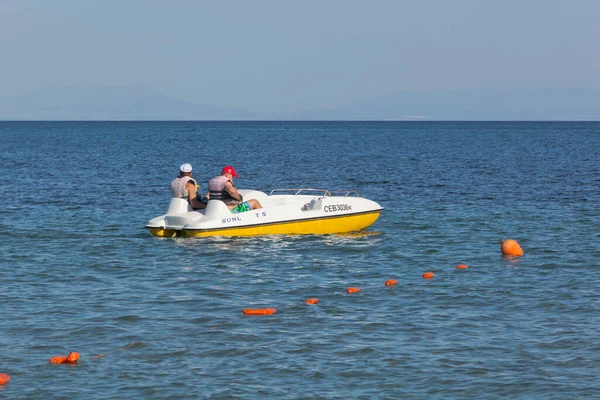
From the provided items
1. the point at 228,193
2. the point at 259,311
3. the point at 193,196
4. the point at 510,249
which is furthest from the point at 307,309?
the point at 193,196

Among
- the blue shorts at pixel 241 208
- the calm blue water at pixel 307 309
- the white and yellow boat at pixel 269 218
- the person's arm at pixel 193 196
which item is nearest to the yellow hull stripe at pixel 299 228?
the white and yellow boat at pixel 269 218

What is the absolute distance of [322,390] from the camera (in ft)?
38.6

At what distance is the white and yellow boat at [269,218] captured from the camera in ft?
77.8

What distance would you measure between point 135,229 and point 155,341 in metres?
14.0

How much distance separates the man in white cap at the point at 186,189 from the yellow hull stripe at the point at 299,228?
99 centimetres

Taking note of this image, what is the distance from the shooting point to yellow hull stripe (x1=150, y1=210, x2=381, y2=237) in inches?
941

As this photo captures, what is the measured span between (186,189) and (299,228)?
10.7 feet

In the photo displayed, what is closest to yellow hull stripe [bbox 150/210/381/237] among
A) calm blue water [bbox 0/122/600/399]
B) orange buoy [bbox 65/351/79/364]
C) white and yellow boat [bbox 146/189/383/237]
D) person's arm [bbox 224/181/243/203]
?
white and yellow boat [bbox 146/189/383/237]

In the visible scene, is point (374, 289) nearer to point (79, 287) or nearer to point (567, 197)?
point (79, 287)

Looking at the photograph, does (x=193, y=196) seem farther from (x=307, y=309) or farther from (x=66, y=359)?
(x=66, y=359)

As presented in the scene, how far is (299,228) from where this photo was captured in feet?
81.4

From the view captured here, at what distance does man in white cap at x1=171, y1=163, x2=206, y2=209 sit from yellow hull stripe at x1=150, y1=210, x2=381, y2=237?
3.24 ft

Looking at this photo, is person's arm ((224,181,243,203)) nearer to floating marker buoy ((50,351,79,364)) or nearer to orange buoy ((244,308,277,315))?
orange buoy ((244,308,277,315))

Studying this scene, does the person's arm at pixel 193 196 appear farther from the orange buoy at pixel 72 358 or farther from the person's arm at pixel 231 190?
the orange buoy at pixel 72 358
